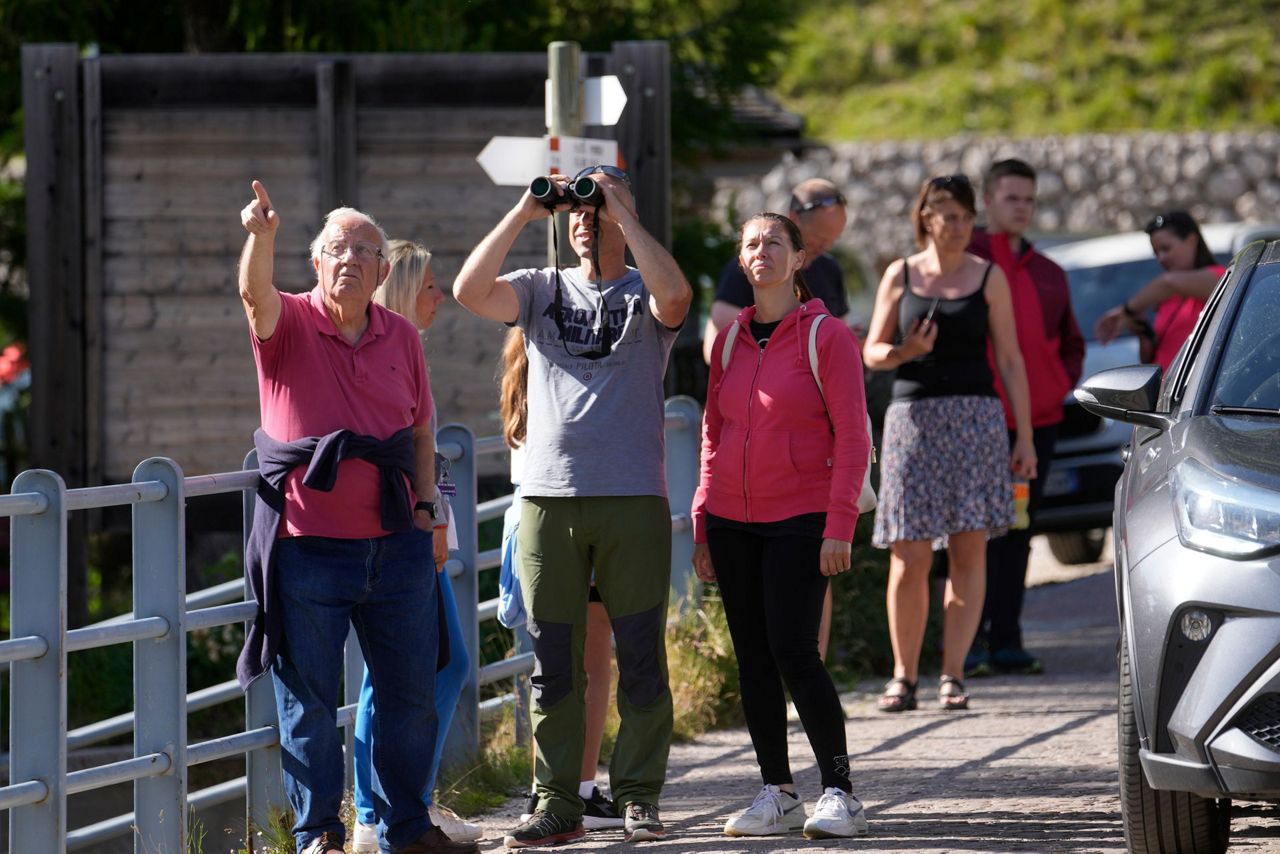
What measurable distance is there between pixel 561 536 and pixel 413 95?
4643mm

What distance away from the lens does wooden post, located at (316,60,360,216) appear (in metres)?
9.14

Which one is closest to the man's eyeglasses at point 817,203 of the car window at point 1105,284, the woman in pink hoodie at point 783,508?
the woman in pink hoodie at point 783,508

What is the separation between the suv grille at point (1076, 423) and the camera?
35.1ft

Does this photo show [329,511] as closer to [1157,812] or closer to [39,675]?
[39,675]

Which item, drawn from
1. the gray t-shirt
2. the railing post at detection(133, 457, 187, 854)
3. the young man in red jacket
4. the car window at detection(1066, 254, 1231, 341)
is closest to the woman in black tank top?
the young man in red jacket

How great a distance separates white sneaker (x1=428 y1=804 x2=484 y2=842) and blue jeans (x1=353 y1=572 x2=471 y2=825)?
4.1 inches

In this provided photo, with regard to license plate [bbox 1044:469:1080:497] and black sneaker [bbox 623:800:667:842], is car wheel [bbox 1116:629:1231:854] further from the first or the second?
license plate [bbox 1044:469:1080:497]

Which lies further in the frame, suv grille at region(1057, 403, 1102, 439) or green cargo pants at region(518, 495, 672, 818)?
suv grille at region(1057, 403, 1102, 439)

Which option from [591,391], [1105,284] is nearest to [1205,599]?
[591,391]

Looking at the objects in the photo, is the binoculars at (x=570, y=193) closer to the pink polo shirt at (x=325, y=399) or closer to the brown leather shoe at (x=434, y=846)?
the pink polo shirt at (x=325, y=399)

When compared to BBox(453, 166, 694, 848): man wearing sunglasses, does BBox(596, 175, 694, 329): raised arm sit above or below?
above

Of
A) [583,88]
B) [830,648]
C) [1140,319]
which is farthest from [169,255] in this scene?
[1140,319]

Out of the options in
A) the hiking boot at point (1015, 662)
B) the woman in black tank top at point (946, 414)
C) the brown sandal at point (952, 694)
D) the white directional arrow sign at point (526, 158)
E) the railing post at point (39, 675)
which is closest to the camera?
the railing post at point (39, 675)

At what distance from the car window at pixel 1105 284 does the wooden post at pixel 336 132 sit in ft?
17.6
